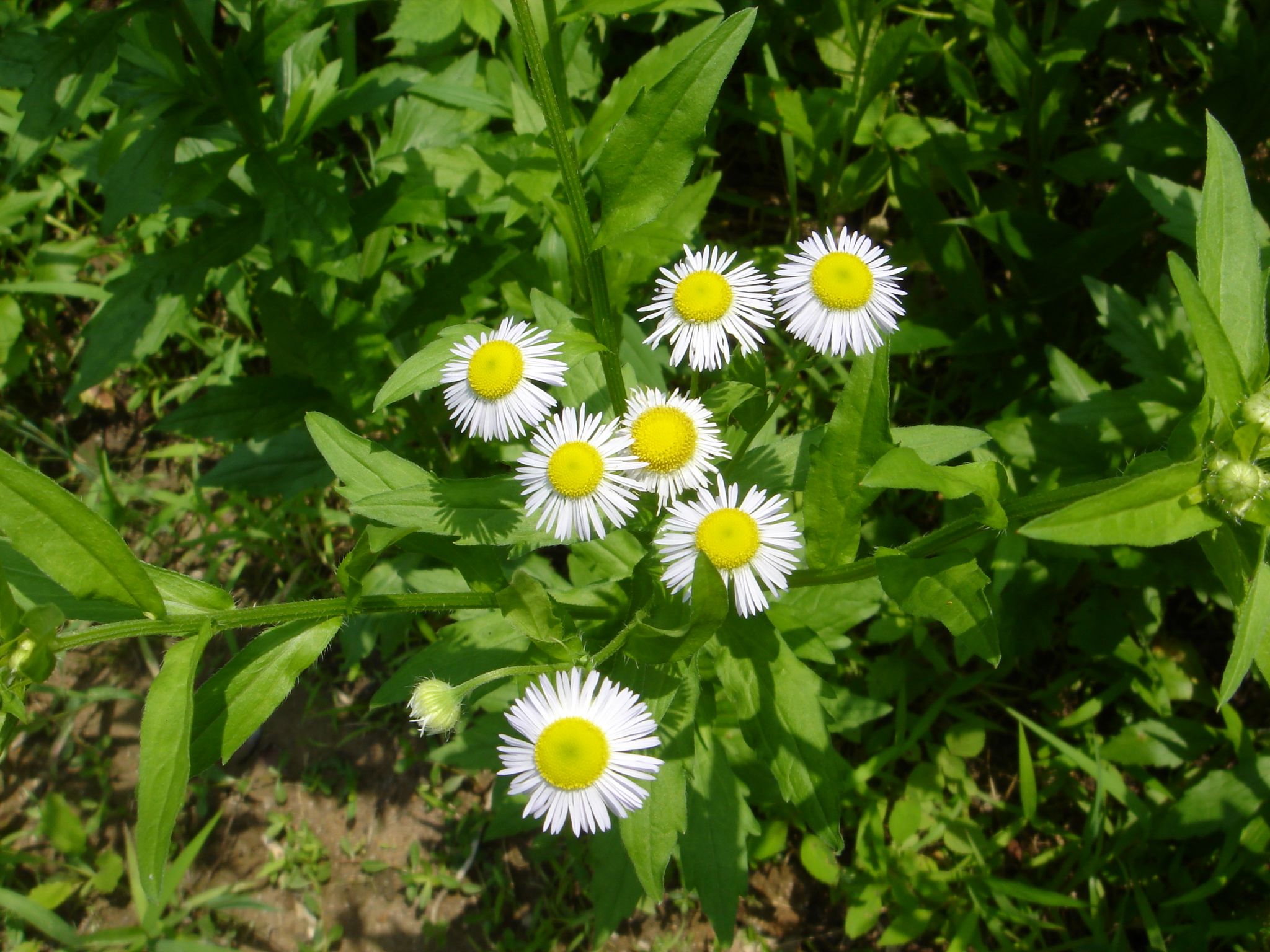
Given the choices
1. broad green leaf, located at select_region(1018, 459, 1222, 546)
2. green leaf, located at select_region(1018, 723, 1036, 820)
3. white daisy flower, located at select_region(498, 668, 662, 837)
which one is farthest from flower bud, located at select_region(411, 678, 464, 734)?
green leaf, located at select_region(1018, 723, 1036, 820)

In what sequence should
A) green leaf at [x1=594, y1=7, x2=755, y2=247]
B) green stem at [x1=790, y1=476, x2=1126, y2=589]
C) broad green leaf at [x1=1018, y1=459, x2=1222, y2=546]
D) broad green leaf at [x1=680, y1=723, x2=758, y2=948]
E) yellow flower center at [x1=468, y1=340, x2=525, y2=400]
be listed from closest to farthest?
broad green leaf at [x1=1018, y1=459, x2=1222, y2=546] → green stem at [x1=790, y1=476, x2=1126, y2=589] → green leaf at [x1=594, y1=7, x2=755, y2=247] → yellow flower center at [x1=468, y1=340, x2=525, y2=400] → broad green leaf at [x1=680, y1=723, x2=758, y2=948]

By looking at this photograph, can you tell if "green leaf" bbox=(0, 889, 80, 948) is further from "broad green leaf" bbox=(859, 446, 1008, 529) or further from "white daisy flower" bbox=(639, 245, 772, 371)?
"broad green leaf" bbox=(859, 446, 1008, 529)

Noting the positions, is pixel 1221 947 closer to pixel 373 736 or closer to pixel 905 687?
pixel 905 687

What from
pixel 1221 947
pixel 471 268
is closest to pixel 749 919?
pixel 1221 947

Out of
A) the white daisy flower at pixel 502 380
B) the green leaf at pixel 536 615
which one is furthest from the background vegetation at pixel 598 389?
the green leaf at pixel 536 615

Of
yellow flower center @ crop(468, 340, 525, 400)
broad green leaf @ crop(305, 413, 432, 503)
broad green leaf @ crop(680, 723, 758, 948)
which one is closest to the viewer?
yellow flower center @ crop(468, 340, 525, 400)

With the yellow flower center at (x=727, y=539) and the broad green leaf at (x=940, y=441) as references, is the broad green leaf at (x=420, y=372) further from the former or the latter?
the broad green leaf at (x=940, y=441)
